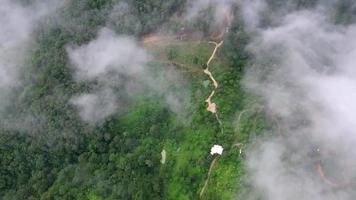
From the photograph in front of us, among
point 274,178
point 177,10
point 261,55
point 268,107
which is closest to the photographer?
point 274,178

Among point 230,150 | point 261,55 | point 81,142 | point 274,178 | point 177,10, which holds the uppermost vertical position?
point 177,10

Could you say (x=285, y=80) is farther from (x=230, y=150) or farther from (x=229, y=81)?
(x=230, y=150)

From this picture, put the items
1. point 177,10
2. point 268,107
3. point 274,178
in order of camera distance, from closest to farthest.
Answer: point 274,178 < point 268,107 < point 177,10

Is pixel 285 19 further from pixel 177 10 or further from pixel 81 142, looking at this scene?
pixel 81 142

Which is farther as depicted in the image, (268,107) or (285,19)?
(285,19)

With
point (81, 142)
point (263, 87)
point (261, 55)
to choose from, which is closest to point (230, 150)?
point (263, 87)

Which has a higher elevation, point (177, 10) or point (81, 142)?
point (177, 10)
